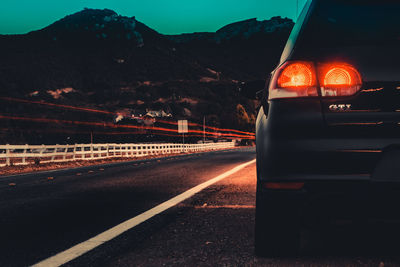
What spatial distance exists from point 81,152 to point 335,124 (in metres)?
21.2

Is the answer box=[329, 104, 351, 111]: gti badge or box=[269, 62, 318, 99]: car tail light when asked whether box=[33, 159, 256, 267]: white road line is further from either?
box=[329, 104, 351, 111]: gti badge

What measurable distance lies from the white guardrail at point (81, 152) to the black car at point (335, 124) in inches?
664

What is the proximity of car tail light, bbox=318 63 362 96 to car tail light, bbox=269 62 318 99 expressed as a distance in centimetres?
5

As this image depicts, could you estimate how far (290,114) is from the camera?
7.94 feet

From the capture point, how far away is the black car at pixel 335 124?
2279 millimetres

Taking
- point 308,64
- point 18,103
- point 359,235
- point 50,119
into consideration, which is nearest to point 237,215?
point 359,235

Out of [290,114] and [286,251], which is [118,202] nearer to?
[286,251]

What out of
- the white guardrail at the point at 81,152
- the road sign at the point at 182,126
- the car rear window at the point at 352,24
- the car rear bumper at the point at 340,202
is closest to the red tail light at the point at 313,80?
the car rear window at the point at 352,24

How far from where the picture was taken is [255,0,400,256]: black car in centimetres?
228

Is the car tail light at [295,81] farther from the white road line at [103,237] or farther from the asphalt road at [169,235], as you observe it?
the white road line at [103,237]

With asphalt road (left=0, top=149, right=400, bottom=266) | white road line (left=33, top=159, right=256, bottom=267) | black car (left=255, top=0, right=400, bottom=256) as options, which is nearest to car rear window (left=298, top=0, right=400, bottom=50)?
black car (left=255, top=0, right=400, bottom=256)

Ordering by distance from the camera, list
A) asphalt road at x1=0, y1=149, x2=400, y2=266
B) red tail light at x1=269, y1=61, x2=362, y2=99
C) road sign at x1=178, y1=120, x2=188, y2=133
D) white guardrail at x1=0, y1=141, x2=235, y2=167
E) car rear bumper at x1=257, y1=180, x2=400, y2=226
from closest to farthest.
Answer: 1. car rear bumper at x1=257, y1=180, x2=400, y2=226
2. red tail light at x1=269, y1=61, x2=362, y2=99
3. asphalt road at x1=0, y1=149, x2=400, y2=266
4. white guardrail at x1=0, y1=141, x2=235, y2=167
5. road sign at x1=178, y1=120, x2=188, y2=133

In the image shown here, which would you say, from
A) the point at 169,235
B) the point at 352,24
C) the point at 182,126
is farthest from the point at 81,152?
the point at 182,126

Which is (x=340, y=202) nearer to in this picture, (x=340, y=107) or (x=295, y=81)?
(x=340, y=107)
